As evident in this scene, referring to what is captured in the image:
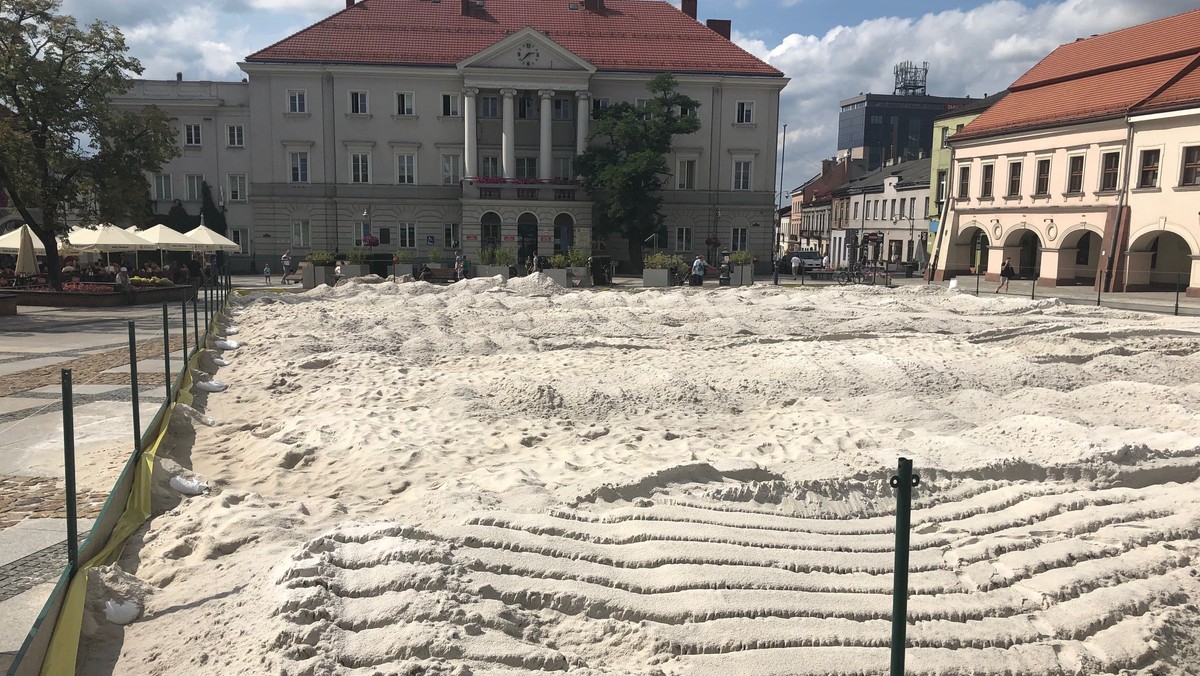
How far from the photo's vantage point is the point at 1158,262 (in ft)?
121

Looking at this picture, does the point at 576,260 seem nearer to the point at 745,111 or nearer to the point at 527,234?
the point at 527,234

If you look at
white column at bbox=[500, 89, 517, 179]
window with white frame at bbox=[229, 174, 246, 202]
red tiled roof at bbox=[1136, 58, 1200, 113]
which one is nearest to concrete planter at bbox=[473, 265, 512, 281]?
white column at bbox=[500, 89, 517, 179]

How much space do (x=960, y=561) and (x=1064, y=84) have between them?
43.3 metres

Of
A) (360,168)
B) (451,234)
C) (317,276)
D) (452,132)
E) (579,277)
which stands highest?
(452,132)

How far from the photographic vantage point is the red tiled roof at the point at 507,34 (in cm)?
5097

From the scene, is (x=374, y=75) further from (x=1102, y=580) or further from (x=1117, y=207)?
(x=1102, y=580)

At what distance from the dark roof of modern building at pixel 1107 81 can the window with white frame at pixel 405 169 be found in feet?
106

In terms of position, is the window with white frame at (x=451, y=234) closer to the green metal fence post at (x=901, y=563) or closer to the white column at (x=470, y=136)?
the white column at (x=470, y=136)

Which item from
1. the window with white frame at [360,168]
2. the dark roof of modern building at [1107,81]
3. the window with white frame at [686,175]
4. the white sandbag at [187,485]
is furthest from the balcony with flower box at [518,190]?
the white sandbag at [187,485]

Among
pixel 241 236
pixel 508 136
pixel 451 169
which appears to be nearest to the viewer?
pixel 508 136

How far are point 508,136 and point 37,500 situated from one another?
151ft

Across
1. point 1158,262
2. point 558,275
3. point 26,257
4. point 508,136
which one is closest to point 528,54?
point 508,136

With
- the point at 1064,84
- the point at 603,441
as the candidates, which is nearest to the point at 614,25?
the point at 1064,84

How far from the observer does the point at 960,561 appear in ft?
19.8
